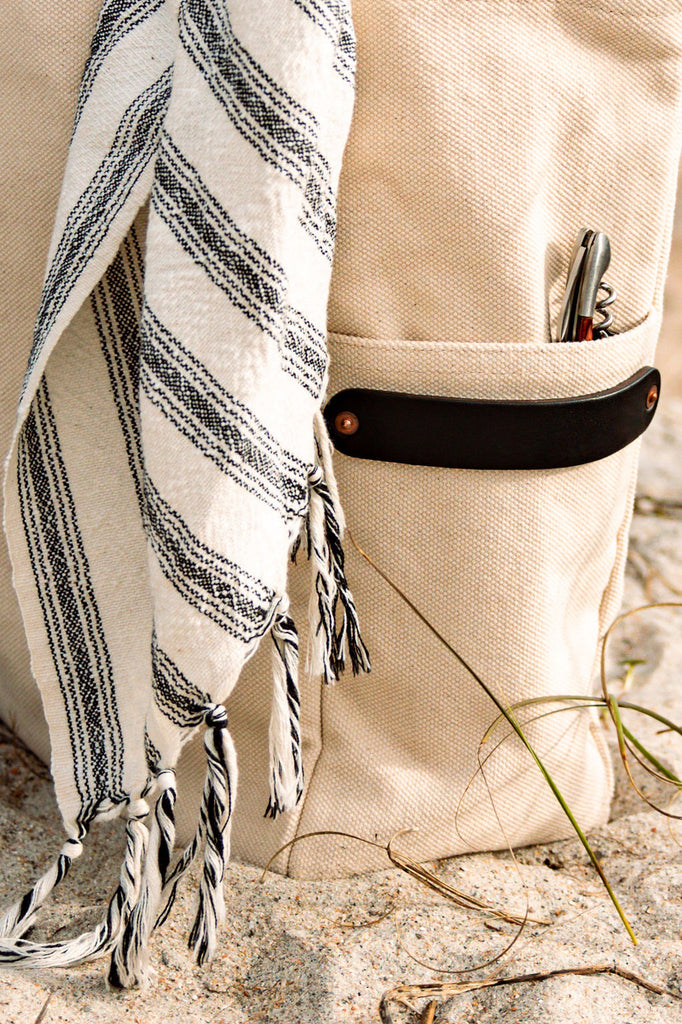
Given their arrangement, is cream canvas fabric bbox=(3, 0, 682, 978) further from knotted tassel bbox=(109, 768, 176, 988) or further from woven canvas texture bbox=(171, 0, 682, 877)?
knotted tassel bbox=(109, 768, 176, 988)

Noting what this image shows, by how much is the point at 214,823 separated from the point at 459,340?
42 cm

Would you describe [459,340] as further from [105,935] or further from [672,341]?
[672,341]

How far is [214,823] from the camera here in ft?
2.40

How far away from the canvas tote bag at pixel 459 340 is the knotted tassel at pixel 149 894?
164mm

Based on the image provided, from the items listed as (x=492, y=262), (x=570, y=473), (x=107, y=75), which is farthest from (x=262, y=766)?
(x=107, y=75)

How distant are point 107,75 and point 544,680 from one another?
0.64 metres

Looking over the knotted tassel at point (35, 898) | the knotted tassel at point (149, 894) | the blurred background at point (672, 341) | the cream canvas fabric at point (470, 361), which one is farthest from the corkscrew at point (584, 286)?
the blurred background at point (672, 341)

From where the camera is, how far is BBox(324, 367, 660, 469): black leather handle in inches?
31.3

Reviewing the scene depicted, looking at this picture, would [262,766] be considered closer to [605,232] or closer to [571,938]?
[571,938]

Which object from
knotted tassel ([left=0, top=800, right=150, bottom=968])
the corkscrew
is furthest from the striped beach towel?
the corkscrew

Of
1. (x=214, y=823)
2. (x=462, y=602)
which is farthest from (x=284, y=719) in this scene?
(x=462, y=602)

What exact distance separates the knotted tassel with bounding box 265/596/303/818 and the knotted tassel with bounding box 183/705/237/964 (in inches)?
1.9

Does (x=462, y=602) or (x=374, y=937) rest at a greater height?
(x=462, y=602)

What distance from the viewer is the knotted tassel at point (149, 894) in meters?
0.74
